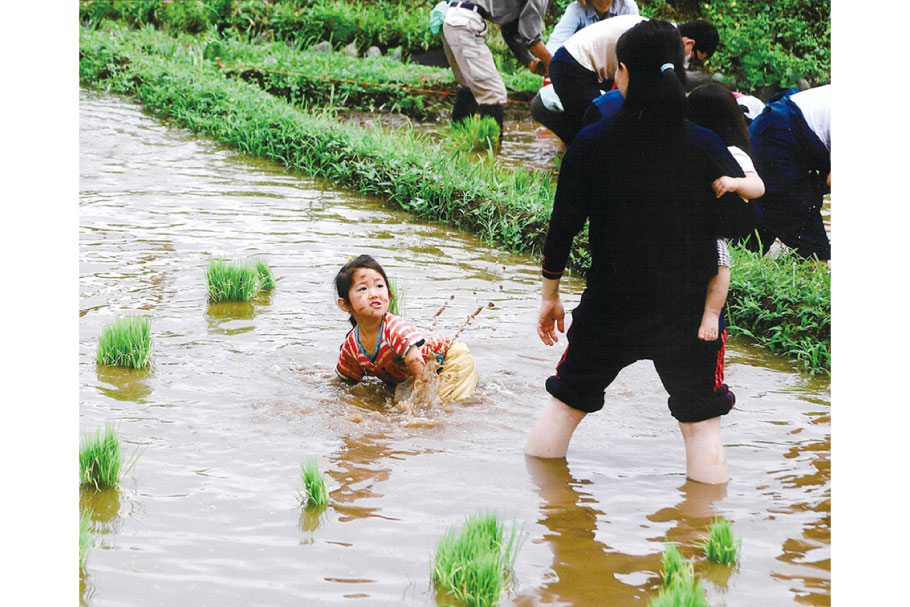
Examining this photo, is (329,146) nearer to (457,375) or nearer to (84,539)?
(457,375)

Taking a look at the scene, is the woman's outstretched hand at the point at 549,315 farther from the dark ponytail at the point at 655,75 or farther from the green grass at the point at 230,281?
the green grass at the point at 230,281

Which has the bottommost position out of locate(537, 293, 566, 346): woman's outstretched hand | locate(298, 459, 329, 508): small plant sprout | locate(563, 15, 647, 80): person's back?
locate(298, 459, 329, 508): small plant sprout

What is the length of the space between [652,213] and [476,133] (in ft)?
19.3

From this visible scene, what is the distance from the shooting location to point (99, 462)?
299 cm

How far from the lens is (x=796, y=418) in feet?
12.7

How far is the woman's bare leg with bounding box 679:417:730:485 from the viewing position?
3.11 metres

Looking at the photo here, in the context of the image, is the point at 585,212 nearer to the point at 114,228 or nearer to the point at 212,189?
the point at 114,228

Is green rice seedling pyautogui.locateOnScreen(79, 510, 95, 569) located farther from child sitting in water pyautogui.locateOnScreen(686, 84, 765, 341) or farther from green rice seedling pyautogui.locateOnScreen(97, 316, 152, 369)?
child sitting in water pyautogui.locateOnScreen(686, 84, 765, 341)

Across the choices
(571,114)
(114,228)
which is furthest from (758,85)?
(114,228)

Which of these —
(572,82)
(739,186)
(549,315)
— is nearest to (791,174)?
(572,82)

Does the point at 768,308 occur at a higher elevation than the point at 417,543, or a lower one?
higher

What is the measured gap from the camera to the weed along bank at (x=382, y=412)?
2.63m

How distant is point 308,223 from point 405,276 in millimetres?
1278

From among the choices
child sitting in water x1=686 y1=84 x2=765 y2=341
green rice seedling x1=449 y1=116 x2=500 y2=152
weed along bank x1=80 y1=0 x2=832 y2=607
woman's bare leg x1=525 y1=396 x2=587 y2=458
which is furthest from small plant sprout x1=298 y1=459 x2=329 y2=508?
green rice seedling x1=449 y1=116 x2=500 y2=152
